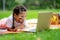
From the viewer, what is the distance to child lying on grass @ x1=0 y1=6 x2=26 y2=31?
2.49 m

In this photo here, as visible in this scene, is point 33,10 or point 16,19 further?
point 33,10

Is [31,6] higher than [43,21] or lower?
higher

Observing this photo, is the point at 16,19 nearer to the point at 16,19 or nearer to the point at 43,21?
the point at 16,19

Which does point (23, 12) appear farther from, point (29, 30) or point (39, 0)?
point (39, 0)

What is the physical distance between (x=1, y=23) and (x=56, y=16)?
0.70 meters

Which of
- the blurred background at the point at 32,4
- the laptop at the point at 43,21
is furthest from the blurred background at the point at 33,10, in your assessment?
the laptop at the point at 43,21

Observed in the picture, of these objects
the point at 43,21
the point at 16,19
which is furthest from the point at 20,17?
the point at 43,21

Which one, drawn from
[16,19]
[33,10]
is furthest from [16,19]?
[33,10]

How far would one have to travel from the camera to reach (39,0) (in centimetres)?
342

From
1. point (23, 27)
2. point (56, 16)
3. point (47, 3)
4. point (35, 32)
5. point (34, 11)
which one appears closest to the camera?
point (35, 32)

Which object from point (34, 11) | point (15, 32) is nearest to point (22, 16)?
point (15, 32)

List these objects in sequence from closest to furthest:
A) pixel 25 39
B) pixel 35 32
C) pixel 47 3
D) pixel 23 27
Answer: pixel 25 39 < pixel 35 32 < pixel 23 27 < pixel 47 3

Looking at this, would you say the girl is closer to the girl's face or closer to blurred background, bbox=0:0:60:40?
the girl's face

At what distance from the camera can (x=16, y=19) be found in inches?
99.0
